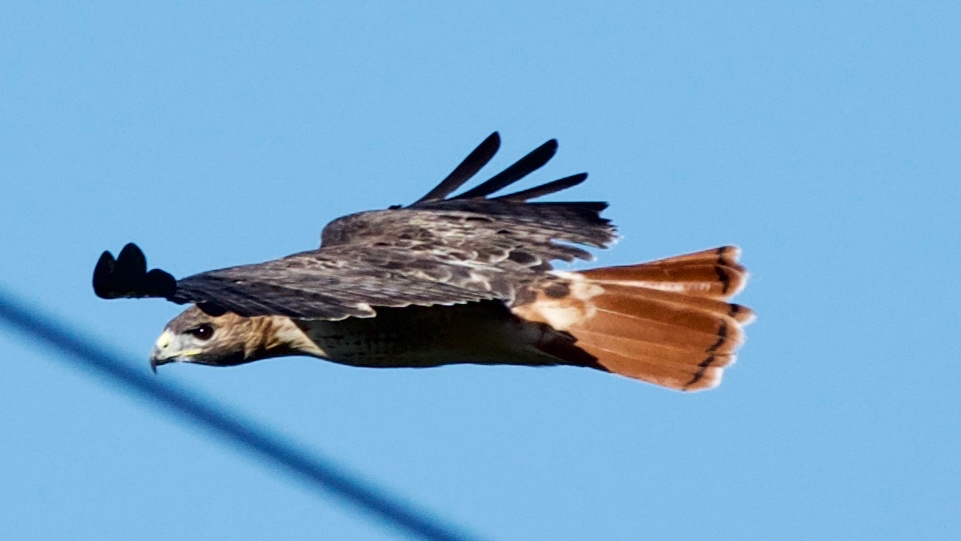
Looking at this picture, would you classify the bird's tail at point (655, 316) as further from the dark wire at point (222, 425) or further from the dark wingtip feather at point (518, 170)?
the dark wire at point (222, 425)

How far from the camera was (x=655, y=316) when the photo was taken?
6.45 metres

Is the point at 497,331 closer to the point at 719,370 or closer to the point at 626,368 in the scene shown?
the point at 626,368

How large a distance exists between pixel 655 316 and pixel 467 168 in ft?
8.12

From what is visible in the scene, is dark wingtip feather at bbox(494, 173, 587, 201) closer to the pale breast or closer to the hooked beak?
the pale breast

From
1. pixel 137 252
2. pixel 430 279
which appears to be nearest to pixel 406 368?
pixel 430 279

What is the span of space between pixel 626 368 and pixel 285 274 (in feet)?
5.89

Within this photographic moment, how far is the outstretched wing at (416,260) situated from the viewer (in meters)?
4.84

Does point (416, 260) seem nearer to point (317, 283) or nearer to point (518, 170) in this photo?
point (317, 283)

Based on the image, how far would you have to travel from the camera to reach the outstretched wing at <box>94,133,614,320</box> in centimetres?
484

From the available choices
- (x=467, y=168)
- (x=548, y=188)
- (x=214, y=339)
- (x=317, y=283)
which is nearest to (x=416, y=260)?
(x=317, y=283)

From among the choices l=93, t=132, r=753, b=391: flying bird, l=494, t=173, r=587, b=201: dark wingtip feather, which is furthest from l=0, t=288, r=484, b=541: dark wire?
l=494, t=173, r=587, b=201: dark wingtip feather

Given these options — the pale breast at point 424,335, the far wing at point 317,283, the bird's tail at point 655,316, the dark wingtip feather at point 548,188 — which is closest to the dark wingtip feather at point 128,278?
the far wing at point 317,283

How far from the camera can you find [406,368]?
6.58 m

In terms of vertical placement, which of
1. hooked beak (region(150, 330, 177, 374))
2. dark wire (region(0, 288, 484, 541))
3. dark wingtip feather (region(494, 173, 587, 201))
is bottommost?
dark wire (region(0, 288, 484, 541))
